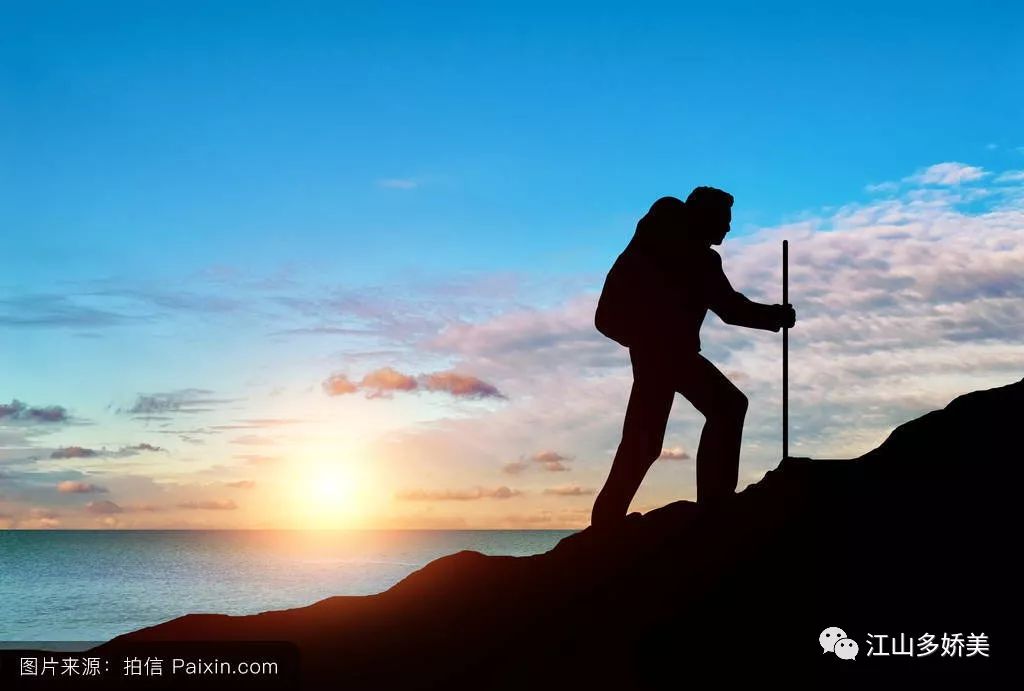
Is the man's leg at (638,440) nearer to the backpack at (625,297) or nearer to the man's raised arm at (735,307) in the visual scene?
the backpack at (625,297)

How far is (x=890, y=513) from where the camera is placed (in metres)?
7.69

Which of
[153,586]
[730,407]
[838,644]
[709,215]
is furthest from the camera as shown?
[153,586]

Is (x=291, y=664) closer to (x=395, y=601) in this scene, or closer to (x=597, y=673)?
(x=395, y=601)

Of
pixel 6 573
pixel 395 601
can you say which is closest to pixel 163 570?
pixel 6 573

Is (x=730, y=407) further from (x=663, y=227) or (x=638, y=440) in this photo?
(x=663, y=227)

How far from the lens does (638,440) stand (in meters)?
8.42

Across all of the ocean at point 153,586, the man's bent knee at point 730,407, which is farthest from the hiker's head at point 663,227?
the ocean at point 153,586

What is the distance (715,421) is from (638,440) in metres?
0.64

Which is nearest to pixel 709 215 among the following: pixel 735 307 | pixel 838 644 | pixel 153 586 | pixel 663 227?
pixel 663 227

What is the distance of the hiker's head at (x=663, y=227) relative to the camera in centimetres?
844

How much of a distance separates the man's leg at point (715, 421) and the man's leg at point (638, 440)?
0.63 feet

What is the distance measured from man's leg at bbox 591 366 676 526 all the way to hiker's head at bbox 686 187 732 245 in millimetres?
1193

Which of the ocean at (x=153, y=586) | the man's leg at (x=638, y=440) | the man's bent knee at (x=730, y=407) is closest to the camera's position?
the man's bent knee at (x=730, y=407)

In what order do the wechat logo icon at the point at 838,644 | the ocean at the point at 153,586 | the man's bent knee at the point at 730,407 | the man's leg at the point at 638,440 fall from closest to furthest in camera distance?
1. the wechat logo icon at the point at 838,644
2. the man's bent knee at the point at 730,407
3. the man's leg at the point at 638,440
4. the ocean at the point at 153,586
